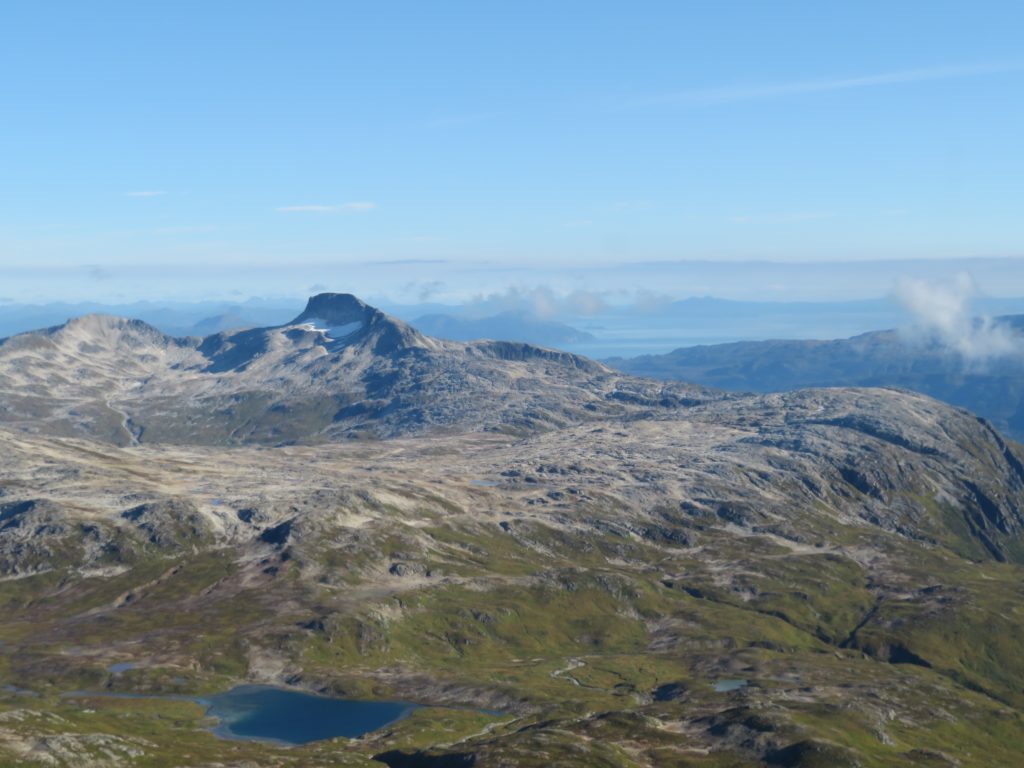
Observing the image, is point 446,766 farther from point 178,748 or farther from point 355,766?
point 178,748

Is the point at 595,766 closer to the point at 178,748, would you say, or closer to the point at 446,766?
the point at 446,766

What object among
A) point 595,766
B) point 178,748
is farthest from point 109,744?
point 595,766

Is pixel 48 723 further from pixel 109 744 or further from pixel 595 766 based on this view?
pixel 595 766

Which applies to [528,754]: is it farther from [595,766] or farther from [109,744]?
[109,744]

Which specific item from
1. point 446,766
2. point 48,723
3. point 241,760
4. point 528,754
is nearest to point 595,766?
point 528,754

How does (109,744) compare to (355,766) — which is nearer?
(109,744)

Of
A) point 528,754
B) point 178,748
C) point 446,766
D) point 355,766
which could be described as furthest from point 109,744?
point 528,754

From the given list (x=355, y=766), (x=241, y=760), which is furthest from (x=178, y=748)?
(x=355, y=766)
